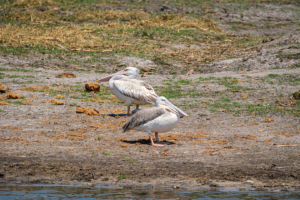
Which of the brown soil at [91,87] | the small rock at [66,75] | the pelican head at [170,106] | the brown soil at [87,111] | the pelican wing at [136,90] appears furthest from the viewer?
the small rock at [66,75]

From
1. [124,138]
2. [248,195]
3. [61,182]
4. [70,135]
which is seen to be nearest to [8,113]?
[70,135]

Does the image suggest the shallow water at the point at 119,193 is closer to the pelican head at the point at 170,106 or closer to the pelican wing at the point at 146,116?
the pelican wing at the point at 146,116

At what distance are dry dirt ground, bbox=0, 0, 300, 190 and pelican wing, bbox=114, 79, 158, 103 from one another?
645 millimetres

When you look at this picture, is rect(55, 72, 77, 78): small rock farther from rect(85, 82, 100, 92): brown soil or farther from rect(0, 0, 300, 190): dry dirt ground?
rect(85, 82, 100, 92): brown soil

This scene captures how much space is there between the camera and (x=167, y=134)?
362 inches

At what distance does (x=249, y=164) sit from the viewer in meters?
6.88

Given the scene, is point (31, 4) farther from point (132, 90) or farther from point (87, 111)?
point (132, 90)

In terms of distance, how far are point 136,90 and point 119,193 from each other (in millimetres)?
4720

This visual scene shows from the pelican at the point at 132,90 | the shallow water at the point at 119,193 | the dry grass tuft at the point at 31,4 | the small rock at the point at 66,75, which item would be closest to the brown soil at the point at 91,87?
the small rock at the point at 66,75

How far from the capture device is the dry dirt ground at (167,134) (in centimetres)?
649

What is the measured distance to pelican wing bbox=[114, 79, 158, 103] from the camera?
33.6 ft

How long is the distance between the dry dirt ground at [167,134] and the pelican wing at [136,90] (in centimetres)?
65

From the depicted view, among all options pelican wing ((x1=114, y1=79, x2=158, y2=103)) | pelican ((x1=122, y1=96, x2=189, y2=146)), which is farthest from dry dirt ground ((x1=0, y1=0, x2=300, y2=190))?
pelican wing ((x1=114, y1=79, x2=158, y2=103))

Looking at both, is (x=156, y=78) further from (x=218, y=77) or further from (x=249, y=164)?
(x=249, y=164)
